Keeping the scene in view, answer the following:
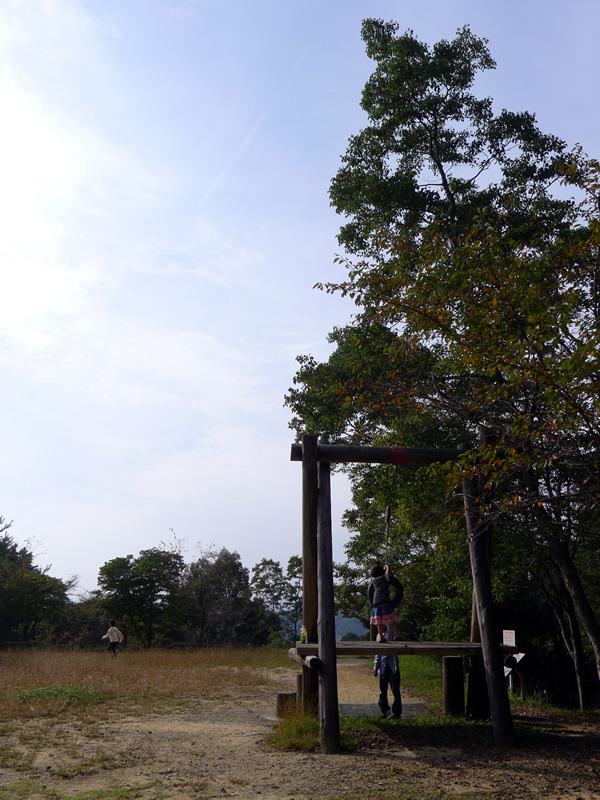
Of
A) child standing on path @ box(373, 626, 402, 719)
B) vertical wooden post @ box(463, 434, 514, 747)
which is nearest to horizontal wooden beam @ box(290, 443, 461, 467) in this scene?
vertical wooden post @ box(463, 434, 514, 747)

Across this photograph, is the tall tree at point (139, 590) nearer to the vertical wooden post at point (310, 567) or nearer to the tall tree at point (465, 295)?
the tall tree at point (465, 295)

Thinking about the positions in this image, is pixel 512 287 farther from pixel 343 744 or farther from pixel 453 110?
pixel 453 110

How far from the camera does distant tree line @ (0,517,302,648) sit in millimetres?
28875

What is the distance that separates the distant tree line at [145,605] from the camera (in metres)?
28.9

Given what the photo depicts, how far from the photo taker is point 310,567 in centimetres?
898

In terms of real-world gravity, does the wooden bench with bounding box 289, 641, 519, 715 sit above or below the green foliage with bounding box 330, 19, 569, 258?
below

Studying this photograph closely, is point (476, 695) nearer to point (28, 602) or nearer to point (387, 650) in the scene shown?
point (387, 650)

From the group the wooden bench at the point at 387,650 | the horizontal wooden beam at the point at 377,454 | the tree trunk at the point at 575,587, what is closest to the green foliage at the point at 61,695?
the wooden bench at the point at 387,650

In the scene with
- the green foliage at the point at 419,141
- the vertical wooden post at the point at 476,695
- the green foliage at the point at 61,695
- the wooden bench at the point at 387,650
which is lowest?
the green foliage at the point at 61,695

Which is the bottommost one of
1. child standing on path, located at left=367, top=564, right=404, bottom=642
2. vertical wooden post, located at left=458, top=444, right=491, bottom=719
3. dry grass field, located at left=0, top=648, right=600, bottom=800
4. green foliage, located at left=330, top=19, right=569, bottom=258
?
dry grass field, located at left=0, top=648, right=600, bottom=800

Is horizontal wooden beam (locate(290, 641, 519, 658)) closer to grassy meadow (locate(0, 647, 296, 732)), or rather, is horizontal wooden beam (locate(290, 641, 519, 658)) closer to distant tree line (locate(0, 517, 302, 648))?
grassy meadow (locate(0, 647, 296, 732))

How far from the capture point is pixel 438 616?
13844 mm

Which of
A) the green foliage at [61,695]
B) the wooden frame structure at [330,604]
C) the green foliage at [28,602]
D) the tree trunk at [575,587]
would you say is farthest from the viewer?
the green foliage at [28,602]

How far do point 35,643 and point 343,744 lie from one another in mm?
22607
